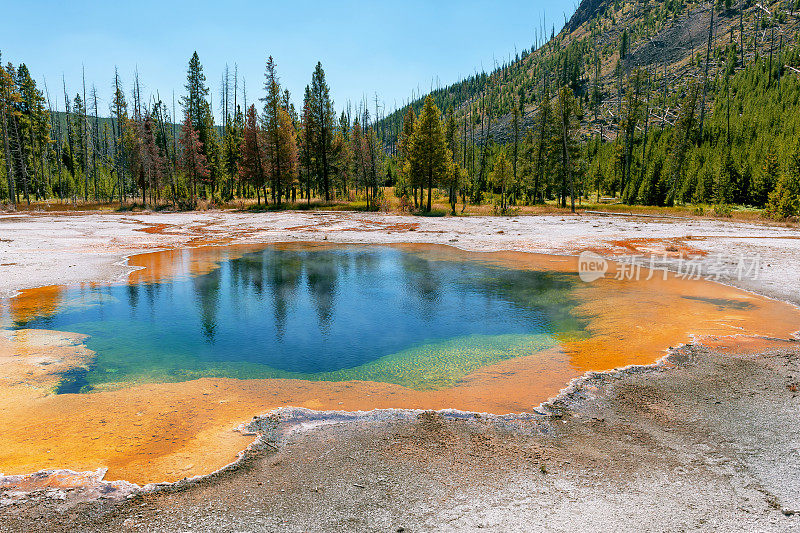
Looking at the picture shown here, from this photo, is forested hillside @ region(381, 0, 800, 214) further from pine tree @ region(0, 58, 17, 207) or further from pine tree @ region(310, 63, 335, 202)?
pine tree @ region(0, 58, 17, 207)

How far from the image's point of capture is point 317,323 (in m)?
12.9

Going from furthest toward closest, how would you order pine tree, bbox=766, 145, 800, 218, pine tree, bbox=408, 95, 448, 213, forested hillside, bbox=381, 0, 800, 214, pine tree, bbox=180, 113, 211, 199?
forested hillside, bbox=381, 0, 800, 214 → pine tree, bbox=180, 113, 211, 199 → pine tree, bbox=408, 95, 448, 213 → pine tree, bbox=766, 145, 800, 218

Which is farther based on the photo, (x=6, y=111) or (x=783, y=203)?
(x=6, y=111)

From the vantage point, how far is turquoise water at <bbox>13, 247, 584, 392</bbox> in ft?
30.8

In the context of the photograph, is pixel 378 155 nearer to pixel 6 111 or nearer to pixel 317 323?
pixel 6 111

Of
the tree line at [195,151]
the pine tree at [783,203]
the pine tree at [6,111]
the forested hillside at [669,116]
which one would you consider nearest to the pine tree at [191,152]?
the tree line at [195,151]

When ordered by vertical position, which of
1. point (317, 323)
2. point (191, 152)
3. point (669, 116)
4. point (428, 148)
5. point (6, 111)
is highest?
point (669, 116)

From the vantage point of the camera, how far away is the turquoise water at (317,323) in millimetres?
9398

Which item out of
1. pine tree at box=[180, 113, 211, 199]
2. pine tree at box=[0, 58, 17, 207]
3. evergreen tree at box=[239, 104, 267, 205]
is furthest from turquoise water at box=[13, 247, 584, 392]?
pine tree at box=[0, 58, 17, 207]

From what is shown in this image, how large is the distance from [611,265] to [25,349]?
2257cm

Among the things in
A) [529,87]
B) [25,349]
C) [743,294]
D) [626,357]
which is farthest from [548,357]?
[529,87]

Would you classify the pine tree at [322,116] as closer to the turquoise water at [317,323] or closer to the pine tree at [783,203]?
the turquoise water at [317,323]

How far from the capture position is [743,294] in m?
14.8

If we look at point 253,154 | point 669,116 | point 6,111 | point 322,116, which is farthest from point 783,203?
point 669,116
